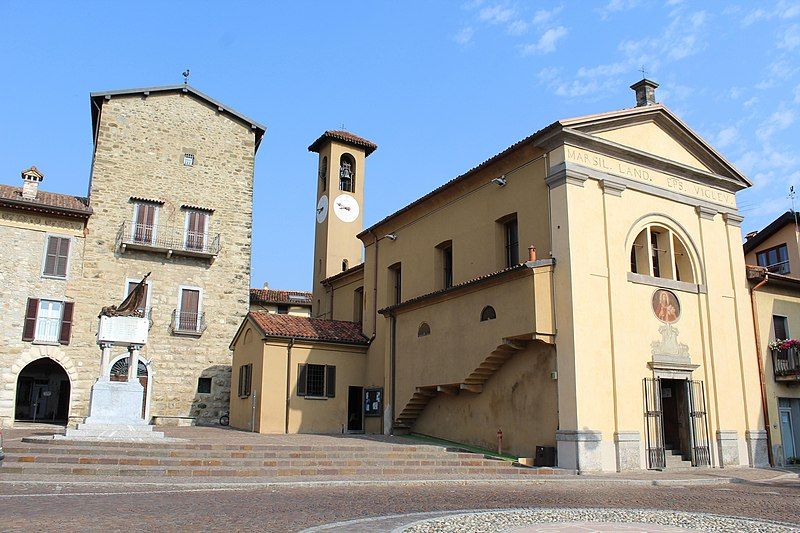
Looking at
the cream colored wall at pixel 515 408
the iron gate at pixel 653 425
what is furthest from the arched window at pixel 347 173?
the iron gate at pixel 653 425

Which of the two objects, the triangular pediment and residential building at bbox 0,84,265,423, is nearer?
the triangular pediment

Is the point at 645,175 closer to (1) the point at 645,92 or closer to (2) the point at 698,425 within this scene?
(1) the point at 645,92

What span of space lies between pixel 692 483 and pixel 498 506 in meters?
7.32

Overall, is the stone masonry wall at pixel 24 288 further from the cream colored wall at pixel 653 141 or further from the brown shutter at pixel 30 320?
the cream colored wall at pixel 653 141

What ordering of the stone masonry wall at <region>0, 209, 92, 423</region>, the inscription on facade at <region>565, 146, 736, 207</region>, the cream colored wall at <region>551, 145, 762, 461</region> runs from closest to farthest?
the cream colored wall at <region>551, 145, 762, 461</region>, the inscription on facade at <region>565, 146, 736, 207</region>, the stone masonry wall at <region>0, 209, 92, 423</region>

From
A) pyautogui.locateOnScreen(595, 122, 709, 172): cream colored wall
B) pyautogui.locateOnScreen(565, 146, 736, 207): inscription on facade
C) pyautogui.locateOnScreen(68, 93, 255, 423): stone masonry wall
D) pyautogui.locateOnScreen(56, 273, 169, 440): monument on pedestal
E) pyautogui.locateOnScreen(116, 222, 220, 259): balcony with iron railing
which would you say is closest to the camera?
pyautogui.locateOnScreen(56, 273, 169, 440): monument on pedestal

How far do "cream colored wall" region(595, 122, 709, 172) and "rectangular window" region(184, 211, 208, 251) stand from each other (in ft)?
59.8

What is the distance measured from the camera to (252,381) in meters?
24.5

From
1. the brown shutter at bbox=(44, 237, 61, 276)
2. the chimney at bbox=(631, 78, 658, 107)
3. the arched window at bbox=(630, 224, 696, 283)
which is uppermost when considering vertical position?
the chimney at bbox=(631, 78, 658, 107)

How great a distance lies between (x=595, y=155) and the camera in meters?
18.6

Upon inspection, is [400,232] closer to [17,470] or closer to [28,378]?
[17,470]

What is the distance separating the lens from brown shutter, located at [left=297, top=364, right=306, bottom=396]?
2411 cm

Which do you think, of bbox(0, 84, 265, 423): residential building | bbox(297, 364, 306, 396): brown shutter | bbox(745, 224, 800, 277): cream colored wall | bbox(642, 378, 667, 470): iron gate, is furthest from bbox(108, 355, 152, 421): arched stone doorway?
bbox(745, 224, 800, 277): cream colored wall

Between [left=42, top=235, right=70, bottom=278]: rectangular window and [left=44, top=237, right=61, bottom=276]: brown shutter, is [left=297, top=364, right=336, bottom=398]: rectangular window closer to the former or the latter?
[left=42, top=235, right=70, bottom=278]: rectangular window
